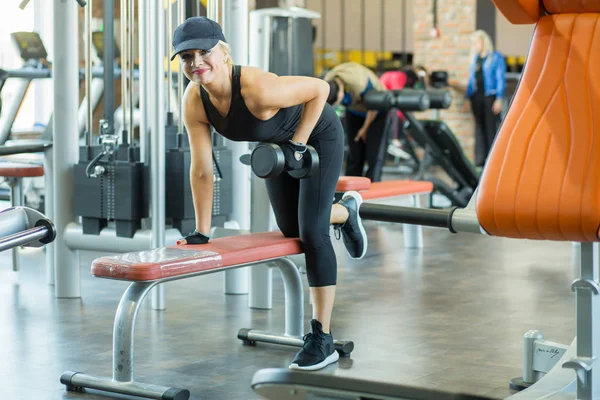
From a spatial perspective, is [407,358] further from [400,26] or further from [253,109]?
[400,26]

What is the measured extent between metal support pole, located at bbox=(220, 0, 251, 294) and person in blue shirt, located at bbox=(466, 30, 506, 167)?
6.03 metres

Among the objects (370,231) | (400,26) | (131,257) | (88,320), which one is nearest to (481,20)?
(400,26)

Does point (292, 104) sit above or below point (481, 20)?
below

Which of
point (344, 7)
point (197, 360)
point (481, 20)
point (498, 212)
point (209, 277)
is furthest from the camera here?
point (344, 7)

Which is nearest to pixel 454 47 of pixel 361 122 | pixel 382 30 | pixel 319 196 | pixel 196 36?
pixel 382 30

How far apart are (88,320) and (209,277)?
4.05 ft

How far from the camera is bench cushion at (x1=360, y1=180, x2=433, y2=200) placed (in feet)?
19.2

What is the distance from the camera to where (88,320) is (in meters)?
4.34

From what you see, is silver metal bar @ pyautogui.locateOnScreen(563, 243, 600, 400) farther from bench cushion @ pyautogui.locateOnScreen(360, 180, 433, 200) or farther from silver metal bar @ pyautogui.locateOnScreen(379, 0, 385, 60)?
silver metal bar @ pyautogui.locateOnScreen(379, 0, 385, 60)

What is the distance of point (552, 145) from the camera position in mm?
2256

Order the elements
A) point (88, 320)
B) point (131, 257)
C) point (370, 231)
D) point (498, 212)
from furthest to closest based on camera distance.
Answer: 1. point (370, 231)
2. point (88, 320)
3. point (131, 257)
4. point (498, 212)

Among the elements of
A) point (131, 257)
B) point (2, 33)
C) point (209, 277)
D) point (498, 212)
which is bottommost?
point (209, 277)

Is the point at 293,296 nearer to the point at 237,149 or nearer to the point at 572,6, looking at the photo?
the point at 237,149

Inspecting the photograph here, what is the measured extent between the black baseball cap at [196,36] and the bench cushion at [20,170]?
2.56 m
